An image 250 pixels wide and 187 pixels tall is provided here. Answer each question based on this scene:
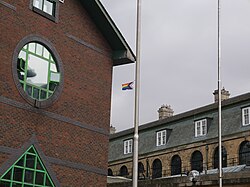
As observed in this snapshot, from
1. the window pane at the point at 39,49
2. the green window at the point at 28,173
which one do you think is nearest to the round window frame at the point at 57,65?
the window pane at the point at 39,49

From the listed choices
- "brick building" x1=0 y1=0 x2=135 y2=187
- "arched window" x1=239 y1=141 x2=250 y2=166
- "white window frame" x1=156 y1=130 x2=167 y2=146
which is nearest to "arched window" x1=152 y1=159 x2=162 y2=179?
"white window frame" x1=156 y1=130 x2=167 y2=146

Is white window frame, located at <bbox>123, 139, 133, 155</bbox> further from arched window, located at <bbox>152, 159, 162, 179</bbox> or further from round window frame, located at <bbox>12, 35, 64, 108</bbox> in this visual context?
round window frame, located at <bbox>12, 35, 64, 108</bbox>

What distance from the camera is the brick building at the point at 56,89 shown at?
21812 millimetres

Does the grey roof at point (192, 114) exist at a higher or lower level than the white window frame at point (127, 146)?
higher

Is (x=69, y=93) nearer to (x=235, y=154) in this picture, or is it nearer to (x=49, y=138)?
(x=49, y=138)

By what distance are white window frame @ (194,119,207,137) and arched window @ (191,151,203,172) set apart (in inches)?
65.3

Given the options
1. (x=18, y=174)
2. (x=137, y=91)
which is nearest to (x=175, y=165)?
(x=18, y=174)

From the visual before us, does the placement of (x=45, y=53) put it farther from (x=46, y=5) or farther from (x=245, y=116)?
(x=245, y=116)

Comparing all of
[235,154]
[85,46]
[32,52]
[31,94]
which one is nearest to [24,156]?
[31,94]

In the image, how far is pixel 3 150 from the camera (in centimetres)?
2106

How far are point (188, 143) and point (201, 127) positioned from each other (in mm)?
2151

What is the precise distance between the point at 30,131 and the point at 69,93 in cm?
302

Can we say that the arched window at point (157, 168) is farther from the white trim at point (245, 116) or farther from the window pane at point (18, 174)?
the window pane at point (18, 174)

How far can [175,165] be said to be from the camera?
170ft
